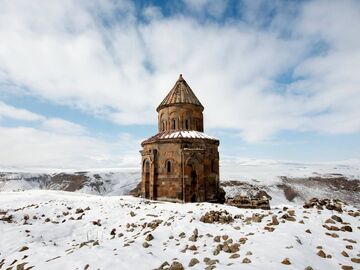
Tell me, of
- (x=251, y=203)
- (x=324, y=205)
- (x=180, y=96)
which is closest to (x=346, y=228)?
(x=324, y=205)

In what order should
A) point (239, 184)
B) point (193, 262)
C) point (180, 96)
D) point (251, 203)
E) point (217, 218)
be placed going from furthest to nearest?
point (239, 184) → point (180, 96) → point (251, 203) → point (217, 218) → point (193, 262)

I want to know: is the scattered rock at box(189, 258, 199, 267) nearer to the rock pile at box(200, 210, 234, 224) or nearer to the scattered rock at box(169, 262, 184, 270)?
the scattered rock at box(169, 262, 184, 270)

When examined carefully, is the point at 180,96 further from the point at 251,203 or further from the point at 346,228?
the point at 346,228

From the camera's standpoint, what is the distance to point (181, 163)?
67.9 feet

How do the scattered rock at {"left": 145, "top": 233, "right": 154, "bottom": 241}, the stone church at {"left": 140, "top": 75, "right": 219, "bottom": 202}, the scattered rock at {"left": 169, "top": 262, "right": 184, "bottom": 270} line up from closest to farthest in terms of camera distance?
the scattered rock at {"left": 169, "top": 262, "right": 184, "bottom": 270} < the scattered rock at {"left": 145, "top": 233, "right": 154, "bottom": 241} < the stone church at {"left": 140, "top": 75, "right": 219, "bottom": 202}

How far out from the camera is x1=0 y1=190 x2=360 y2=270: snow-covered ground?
6.89 meters

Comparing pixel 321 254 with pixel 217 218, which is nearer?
pixel 321 254

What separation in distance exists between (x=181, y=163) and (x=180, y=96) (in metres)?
6.15

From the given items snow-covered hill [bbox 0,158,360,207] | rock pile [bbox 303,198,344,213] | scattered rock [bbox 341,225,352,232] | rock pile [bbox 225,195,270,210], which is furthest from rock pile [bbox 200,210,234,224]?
snow-covered hill [bbox 0,158,360,207]

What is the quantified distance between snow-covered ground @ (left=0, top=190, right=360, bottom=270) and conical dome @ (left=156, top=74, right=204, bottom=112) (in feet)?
34.5

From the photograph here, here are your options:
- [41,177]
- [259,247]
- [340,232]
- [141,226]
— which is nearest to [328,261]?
[259,247]

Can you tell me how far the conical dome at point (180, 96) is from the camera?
76.0ft

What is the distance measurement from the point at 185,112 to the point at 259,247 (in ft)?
53.9

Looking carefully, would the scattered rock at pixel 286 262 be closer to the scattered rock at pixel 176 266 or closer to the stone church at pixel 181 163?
the scattered rock at pixel 176 266
